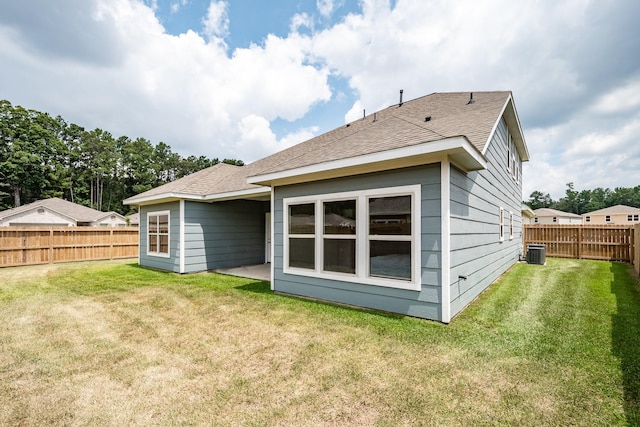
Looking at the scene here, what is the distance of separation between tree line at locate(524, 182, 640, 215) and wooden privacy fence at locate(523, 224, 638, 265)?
64410mm

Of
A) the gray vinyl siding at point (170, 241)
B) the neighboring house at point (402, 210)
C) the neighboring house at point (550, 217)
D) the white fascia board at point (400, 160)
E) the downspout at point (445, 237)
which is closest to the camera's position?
the white fascia board at point (400, 160)

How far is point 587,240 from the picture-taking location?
1076cm

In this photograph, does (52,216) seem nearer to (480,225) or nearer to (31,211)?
(31,211)

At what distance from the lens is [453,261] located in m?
4.19

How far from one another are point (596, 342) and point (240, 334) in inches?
170

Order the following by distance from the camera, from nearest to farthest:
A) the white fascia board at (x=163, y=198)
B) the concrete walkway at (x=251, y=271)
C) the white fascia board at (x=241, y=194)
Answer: the white fascia board at (x=241, y=194) → the concrete walkway at (x=251, y=271) → the white fascia board at (x=163, y=198)

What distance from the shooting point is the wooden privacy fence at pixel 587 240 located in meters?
10.2

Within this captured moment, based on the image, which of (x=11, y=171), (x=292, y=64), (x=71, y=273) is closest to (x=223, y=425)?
(x=71, y=273)

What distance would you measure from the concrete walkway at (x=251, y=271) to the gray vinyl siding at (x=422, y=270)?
2.67 metres

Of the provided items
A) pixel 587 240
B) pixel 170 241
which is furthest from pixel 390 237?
pixel 587 240

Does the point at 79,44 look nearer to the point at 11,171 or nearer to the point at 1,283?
the point at 1,283

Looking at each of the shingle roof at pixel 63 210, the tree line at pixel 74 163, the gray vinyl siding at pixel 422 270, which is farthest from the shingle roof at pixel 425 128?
the tree line at pixel 74 163

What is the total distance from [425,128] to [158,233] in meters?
8.76

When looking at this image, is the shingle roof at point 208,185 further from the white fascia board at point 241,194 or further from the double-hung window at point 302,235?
the double-hung window at point 302,235
